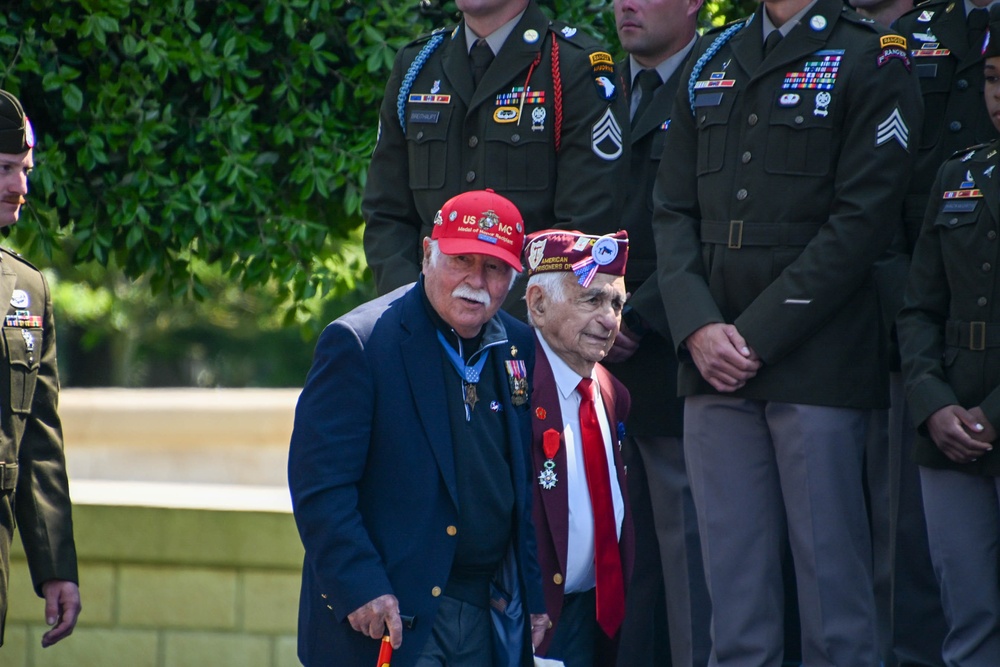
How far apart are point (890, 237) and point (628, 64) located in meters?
1.54

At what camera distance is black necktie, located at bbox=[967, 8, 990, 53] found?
17.6 feet

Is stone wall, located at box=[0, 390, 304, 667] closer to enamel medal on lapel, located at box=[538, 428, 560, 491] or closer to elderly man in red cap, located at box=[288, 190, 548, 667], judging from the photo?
enamel medal on lapel, located at box=[538, 428, 560, 491]

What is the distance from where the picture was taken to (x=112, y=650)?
633 centimetres

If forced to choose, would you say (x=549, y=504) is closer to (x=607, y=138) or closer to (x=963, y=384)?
(x=963, y=384)

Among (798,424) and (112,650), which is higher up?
(798,424)

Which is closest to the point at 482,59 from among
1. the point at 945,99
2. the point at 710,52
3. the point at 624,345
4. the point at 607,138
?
the point at 607,138

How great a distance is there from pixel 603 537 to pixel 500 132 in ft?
5.10

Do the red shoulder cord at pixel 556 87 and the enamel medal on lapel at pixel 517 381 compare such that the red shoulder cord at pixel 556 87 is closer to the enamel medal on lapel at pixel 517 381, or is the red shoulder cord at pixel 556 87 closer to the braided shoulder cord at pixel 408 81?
the braided shoulder cord at pixel 408 81

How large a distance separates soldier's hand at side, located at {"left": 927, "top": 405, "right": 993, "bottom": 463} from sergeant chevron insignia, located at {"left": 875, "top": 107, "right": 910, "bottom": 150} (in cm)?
83

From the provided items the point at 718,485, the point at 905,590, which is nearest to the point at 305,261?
the point at 718,485

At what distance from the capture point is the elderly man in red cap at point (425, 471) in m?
3.95

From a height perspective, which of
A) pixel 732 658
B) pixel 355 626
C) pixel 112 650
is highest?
pixel 355 626

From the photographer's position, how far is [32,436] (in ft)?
16.5

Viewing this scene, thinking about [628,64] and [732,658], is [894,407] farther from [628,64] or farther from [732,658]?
[628,64]
